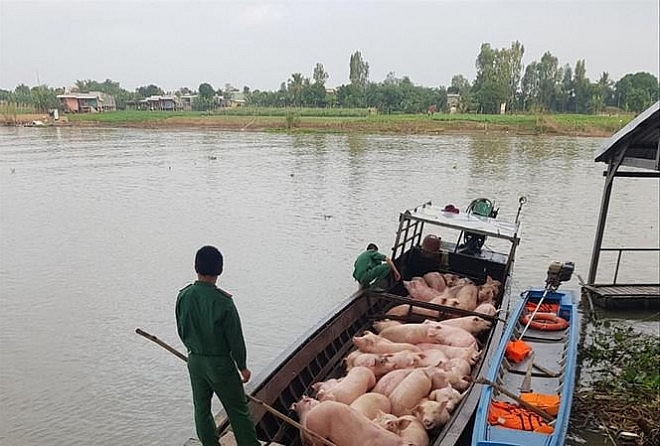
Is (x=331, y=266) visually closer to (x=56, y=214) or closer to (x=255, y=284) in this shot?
(x=255, y=284)

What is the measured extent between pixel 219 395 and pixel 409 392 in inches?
83.2

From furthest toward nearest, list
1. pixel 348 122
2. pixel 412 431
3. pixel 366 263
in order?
pixel 348 122 < pixel 366 263 < pixel 412 431

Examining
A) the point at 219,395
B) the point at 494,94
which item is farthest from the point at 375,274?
the point at 494,94

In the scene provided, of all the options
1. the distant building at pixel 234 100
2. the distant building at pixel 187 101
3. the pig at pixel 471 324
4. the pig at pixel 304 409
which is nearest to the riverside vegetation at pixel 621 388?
the pig at pixel 471 324

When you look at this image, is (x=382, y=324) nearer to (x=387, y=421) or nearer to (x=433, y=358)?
(x=433, y=358)

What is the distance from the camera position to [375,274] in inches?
347

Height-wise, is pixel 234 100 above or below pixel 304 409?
Answer: above

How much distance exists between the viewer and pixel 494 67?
7550 cm

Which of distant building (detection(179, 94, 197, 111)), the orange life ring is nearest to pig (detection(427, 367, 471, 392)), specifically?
the orange life ring

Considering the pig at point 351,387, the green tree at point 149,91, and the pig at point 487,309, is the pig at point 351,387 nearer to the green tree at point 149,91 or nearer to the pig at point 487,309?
the pig at point 487,309

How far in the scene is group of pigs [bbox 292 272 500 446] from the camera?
4953mm

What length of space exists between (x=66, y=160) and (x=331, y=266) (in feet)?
83.2

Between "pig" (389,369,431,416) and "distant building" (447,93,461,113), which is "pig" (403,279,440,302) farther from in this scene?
"distant building" (447,93,461,113)

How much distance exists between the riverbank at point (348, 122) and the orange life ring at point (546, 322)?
46.1m
